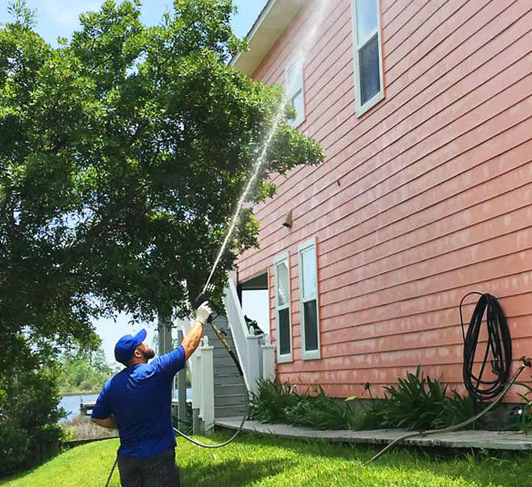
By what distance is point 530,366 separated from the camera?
624 centimetres

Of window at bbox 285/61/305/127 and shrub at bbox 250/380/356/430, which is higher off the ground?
window at bbox 285/61/305/127

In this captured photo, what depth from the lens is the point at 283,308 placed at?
12.6 metres

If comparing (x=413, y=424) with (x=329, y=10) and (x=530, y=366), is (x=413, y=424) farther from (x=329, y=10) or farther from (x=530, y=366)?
(x=329, y=10)

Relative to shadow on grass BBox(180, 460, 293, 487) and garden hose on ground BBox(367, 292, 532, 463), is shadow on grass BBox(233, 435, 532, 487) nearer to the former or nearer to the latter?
garden hose on ground BBox(367, 292, 532, 463)

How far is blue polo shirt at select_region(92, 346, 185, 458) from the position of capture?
4.72 meters

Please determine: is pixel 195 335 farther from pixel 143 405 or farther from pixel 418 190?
pixel 418 190

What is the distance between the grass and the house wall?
142 cm

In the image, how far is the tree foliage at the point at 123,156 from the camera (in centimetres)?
704

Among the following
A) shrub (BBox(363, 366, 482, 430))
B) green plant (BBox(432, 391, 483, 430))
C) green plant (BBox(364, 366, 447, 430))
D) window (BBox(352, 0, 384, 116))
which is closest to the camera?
green plant (BBox(432, 391, 483, 430))

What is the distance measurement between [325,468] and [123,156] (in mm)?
3611

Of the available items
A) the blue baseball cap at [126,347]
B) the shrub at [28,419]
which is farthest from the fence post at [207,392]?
the blue baseball cap at [126,347]

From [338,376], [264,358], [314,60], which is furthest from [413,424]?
[314,60]

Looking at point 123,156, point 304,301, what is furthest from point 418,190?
point 304,301

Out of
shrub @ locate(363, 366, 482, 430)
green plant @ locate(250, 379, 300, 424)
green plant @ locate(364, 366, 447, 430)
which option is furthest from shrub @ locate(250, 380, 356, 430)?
green plant @ locate(364, 366, 447, 430)
